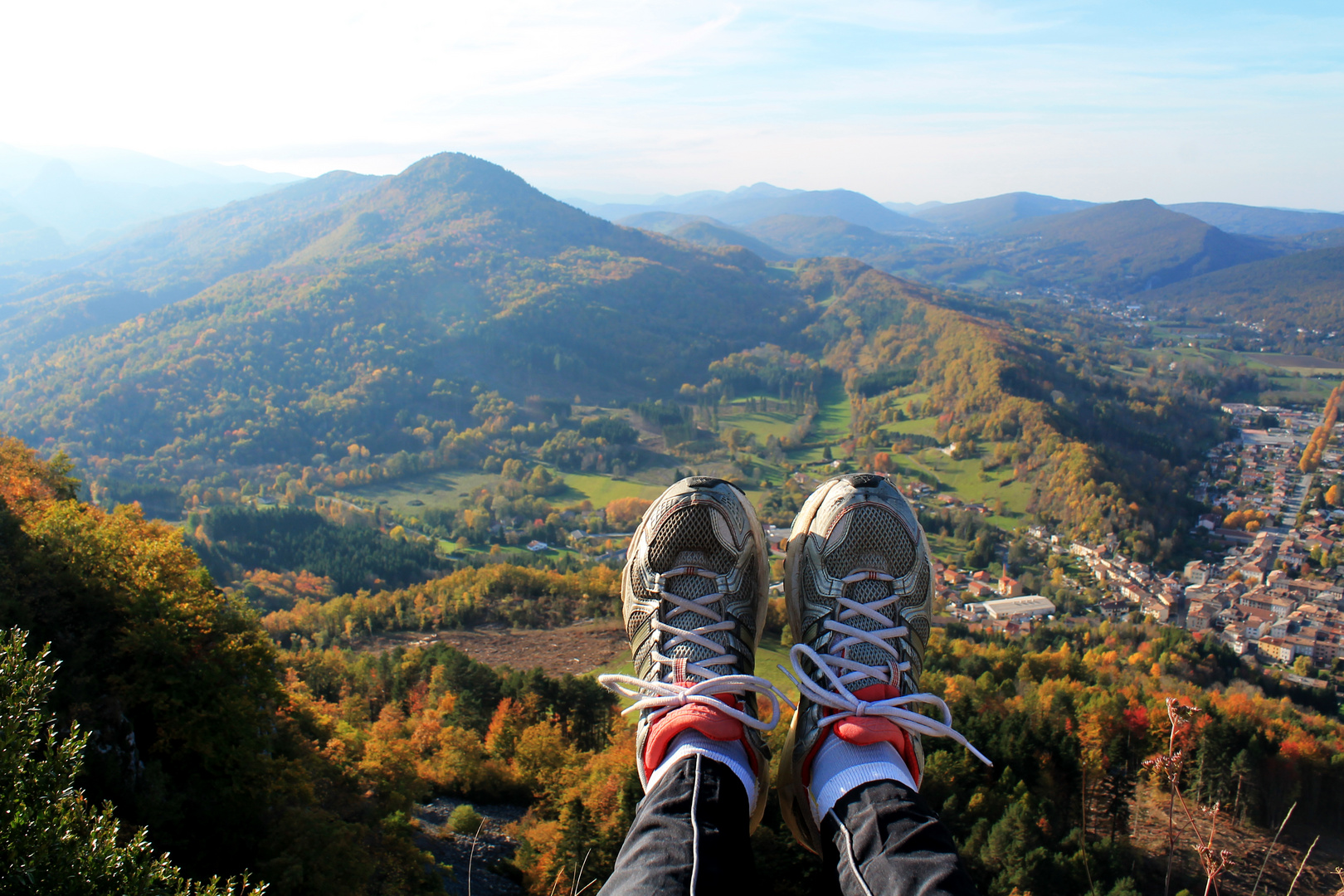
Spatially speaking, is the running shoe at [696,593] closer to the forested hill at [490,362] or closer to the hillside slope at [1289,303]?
the forested hill at [490,362]

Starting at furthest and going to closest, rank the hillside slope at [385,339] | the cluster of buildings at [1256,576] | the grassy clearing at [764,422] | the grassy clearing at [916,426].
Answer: the hillside slope at [385,339] < the grassy clearing at [764,422] < the grassy clearing at [916,426] < the cluster of buildings at [1256,576]

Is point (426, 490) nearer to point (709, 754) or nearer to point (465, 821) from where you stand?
point (465, 821)

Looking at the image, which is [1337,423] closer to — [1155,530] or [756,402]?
[1155,530]

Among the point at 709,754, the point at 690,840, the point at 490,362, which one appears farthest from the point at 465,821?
the point at 490,362

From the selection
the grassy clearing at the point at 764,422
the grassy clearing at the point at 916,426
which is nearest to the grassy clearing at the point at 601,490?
the grassy clearing at the point at 764,422

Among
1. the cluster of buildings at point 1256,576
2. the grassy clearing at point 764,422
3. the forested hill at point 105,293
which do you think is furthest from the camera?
the forested hill at point 105,293

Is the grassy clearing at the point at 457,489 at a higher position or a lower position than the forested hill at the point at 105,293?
lower
